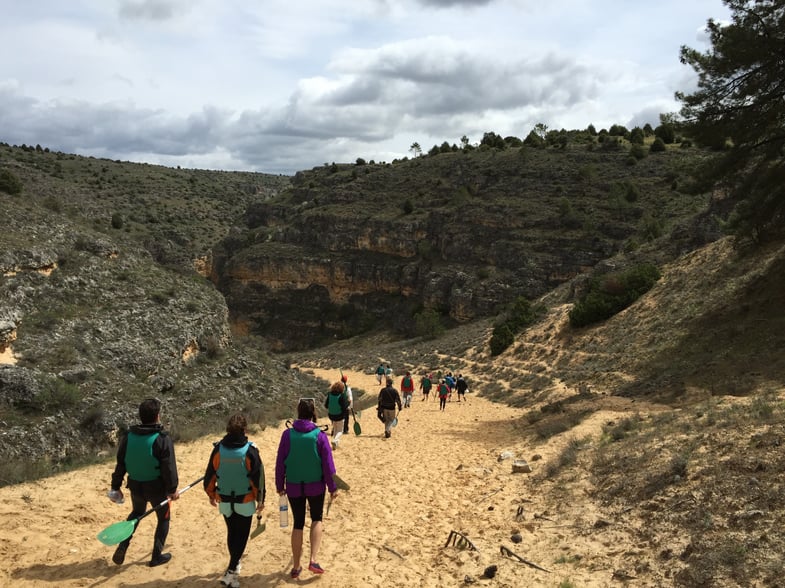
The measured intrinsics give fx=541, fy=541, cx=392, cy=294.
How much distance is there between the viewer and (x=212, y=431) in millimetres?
13711

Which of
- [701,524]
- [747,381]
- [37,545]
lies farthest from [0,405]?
[747,381]

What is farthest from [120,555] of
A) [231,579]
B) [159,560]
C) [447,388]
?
[447,388]

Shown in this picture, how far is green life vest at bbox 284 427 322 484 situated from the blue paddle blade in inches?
70.6

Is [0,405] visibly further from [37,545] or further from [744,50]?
[744,50]

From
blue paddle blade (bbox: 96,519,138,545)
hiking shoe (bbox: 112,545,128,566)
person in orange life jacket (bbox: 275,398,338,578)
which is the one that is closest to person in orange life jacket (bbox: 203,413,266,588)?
person in orange life jacket (bbox: 275,398,338,578)

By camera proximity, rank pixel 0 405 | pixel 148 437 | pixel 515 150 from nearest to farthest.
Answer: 1. pixel 148 437
2. pixel 0 405
3. pixel 515 150

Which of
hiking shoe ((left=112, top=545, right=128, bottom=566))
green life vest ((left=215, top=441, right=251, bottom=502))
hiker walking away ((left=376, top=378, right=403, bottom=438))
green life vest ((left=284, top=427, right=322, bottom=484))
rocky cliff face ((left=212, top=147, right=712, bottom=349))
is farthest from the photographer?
rocky cliff face ((left=212, top=147, right=712, bottom=349))

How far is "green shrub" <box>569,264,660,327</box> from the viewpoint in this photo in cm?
2730

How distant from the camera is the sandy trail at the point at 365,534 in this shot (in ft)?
19.3

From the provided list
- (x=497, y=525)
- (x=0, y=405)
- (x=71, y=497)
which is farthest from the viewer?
(x=0, y=405)

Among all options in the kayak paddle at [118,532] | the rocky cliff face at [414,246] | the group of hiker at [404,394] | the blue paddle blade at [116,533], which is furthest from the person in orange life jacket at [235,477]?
the rocky cliff face at [414,246]

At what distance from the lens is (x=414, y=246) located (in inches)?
2472

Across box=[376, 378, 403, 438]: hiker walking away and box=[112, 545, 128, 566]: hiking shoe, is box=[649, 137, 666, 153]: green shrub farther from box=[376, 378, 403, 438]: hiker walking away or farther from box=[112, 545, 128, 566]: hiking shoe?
box=[112, 545, 128, 566]: hiking shoe

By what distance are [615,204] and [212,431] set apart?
4618cm
